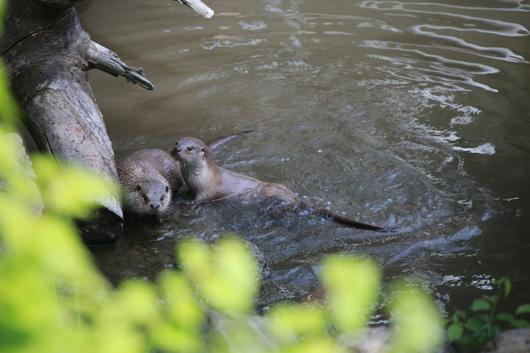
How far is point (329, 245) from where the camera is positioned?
317 centimetres

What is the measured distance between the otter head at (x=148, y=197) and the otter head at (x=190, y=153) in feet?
0.96

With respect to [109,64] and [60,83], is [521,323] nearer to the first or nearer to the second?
[60,83]

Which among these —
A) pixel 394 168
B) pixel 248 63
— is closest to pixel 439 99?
pixel 394 168

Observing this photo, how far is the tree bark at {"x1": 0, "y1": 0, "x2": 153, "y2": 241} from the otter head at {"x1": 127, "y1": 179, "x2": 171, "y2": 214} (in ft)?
0.66

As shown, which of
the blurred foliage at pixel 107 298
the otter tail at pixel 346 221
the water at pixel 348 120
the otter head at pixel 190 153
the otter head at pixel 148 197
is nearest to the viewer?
the blurred foliage at pixel 107 298

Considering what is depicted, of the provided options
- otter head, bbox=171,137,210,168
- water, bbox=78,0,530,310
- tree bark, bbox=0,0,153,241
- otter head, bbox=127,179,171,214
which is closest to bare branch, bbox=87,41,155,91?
tree bark, bbox=0,0,153,241

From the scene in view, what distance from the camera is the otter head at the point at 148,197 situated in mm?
3396

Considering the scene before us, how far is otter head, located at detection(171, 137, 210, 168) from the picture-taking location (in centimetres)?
376

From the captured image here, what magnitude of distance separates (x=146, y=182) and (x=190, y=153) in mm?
408

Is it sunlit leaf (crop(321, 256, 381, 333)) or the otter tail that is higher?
sunlit leaf (crop(321, 256, 381, 333))

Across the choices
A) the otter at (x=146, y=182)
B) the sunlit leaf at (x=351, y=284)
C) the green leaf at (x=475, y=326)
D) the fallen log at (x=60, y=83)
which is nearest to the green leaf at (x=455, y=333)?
the green leaf at (x=475, y=326)

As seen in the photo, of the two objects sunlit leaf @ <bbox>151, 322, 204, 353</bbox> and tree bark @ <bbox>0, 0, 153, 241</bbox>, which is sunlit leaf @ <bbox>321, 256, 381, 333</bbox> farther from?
tree bark @ <bbox>0, 0, 153, 241</bbox>

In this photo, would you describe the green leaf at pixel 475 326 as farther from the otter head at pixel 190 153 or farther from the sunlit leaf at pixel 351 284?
the otter head at pixel 190 153

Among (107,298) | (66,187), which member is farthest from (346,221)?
(66,187)
